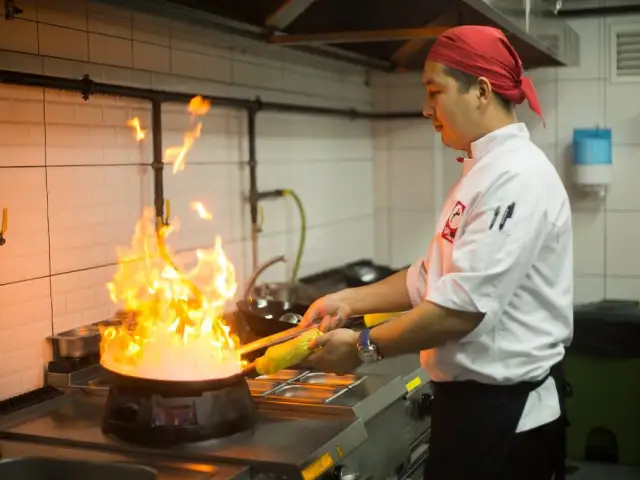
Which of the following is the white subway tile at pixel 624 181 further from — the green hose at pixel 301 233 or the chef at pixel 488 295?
the chef at pixel 488 295

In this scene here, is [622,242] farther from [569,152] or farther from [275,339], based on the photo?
[275,339]

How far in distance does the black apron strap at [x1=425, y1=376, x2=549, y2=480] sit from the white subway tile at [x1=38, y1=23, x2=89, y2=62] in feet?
3.24

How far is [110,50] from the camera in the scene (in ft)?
6.50

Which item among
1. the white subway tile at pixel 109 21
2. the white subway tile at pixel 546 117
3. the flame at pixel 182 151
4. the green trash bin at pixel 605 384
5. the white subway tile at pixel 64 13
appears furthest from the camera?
the white subway tile at pixel 546 117

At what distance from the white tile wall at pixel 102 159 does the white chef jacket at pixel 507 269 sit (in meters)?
0.75

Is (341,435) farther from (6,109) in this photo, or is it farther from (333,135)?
(333,135)

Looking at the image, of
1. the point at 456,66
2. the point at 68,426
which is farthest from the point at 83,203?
the point at 456,66

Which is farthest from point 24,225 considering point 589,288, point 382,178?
point 589,288

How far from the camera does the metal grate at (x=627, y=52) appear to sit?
3.24 m

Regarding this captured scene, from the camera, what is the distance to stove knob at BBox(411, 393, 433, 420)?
1.96 m

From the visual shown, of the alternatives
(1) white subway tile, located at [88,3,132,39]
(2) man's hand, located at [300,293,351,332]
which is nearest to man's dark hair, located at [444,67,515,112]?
(2) man's hand, located at [300,293,351,332]

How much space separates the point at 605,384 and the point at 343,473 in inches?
74.8

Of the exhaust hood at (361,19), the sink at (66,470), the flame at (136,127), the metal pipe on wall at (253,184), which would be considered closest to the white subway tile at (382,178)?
the exhaust hood at (361,19)

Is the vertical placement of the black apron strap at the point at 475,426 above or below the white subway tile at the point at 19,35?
below
